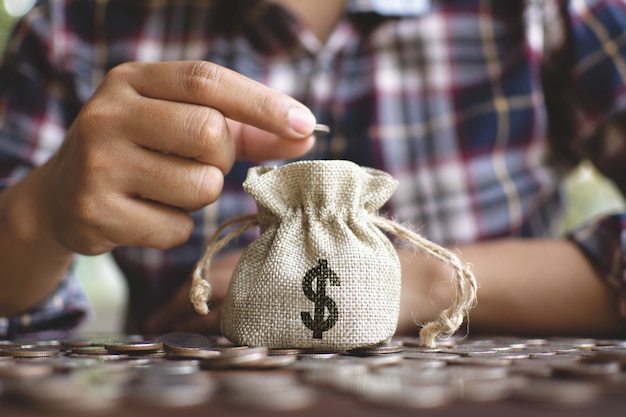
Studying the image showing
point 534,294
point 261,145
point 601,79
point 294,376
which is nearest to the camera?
point 294,376

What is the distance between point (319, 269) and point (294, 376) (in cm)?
15

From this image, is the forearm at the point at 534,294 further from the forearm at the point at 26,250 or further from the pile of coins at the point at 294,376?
the forearm at the point at 26,250

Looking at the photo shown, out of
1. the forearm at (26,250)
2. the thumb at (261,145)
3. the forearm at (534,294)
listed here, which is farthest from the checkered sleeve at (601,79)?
the forearm at (26,250)

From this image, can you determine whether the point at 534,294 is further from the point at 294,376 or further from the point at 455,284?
the point at 294,376

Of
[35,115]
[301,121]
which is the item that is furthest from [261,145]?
[35,115]

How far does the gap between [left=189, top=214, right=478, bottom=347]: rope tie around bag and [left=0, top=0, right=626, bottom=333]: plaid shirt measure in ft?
1.54

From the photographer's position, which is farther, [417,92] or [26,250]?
[417,92]

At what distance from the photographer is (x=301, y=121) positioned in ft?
1.63

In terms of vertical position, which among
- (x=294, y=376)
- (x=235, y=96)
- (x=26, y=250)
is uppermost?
(x=235, y=96)

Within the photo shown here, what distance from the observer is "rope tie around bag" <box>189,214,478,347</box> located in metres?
0.42

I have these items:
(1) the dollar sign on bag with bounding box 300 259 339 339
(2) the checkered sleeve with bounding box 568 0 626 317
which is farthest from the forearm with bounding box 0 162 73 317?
(2) the checkered sleeve with bounding box 568 0 626 317

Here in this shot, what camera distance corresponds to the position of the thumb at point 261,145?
564mm

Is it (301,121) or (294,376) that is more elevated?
(301,121)

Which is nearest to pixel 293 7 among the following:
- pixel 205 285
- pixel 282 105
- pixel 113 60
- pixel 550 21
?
pixel 113 60
